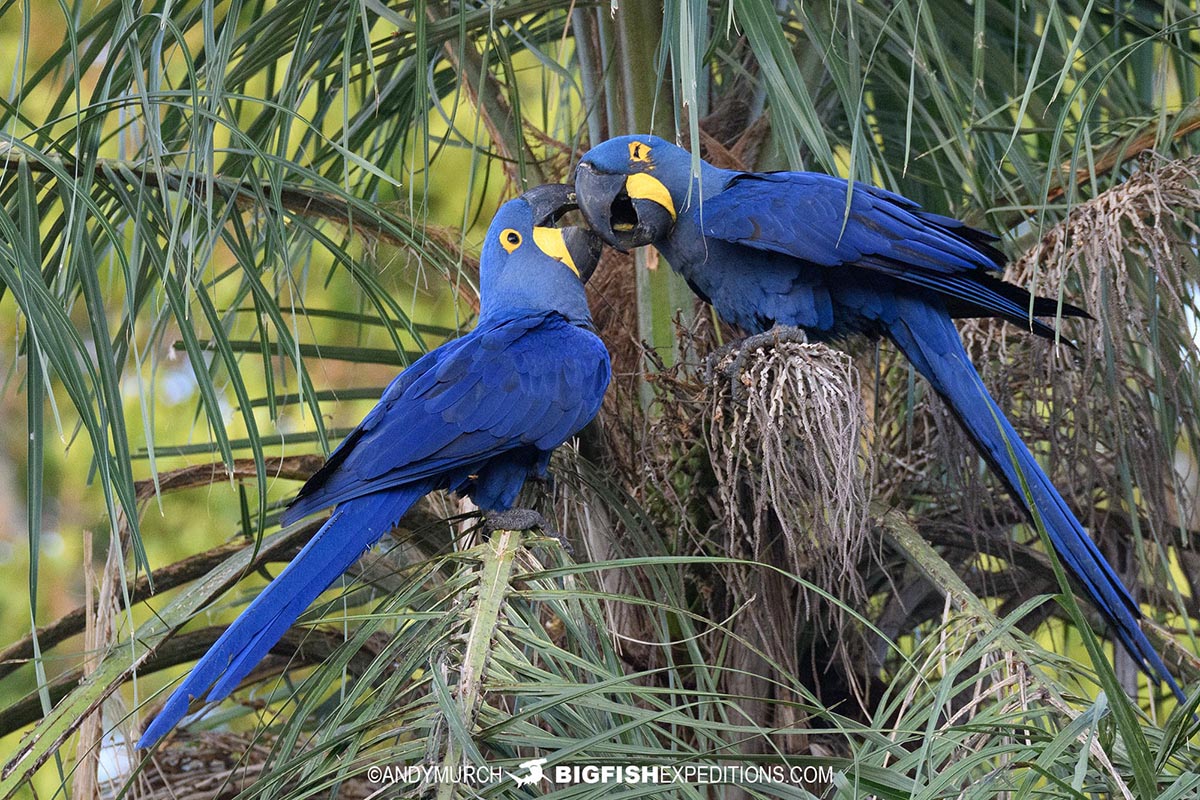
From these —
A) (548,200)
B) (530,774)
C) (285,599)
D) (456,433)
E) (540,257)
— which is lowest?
(530,774)

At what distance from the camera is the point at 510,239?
2377 millimetres

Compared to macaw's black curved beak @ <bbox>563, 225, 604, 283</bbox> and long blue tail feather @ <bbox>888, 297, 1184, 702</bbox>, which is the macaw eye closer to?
macaw's black curved beak @ <bbox>563, 225, 604, 283</bbox>

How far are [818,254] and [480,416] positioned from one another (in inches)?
27.4

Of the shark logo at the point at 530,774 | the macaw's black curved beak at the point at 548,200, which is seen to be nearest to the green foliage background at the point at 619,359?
the shark logo at the point at 530,774

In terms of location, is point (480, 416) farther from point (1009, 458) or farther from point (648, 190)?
point (1009, 458)

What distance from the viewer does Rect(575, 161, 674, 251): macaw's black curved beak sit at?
225 centimetres

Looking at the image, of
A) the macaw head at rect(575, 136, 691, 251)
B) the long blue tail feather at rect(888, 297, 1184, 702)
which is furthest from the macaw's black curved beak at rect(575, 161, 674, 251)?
the long blue tail feather at rect(888, 297, 1184, 702)

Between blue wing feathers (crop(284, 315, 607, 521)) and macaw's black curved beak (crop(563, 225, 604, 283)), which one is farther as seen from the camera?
macaw's black curved beak (crop(563, 225, 604, 283))

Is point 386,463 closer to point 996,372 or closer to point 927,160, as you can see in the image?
point 996,372

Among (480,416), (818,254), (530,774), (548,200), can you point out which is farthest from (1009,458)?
(530,774)

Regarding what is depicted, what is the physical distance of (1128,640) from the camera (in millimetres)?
1798

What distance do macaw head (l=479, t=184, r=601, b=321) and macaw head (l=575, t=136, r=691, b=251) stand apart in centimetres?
7

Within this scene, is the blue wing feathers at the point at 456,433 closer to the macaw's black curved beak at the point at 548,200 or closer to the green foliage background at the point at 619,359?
the green foliage background at the point at 619,359

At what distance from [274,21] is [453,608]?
1.26 metres
